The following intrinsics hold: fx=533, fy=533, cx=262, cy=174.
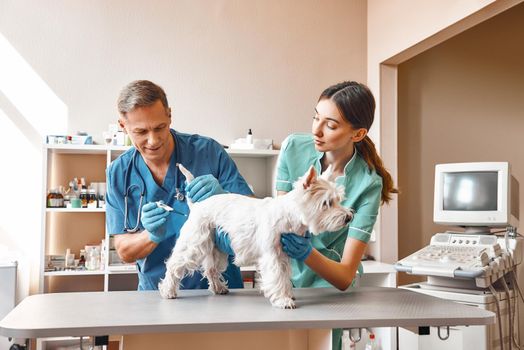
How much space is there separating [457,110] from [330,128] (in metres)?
3.09

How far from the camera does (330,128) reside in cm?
170

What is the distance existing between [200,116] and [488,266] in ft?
7.51

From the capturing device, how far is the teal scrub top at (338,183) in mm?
1738

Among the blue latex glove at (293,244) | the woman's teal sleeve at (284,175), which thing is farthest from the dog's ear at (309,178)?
the woman's teal sleeve at (284,175)

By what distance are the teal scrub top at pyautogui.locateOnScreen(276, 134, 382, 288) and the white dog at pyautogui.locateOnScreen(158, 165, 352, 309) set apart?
27 centimetres

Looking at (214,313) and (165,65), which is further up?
(165,65)

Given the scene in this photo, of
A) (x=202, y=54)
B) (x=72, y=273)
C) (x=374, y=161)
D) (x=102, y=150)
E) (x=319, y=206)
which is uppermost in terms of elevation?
(x=202, y=54)

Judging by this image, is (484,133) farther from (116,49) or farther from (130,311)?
(130,311)

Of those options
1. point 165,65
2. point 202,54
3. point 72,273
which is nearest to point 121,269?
point 72,273

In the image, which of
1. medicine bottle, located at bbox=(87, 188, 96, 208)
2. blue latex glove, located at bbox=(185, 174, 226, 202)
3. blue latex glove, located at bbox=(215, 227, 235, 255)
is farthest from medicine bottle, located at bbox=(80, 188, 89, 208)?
blue latex glove, located at bbox=(215, 227, 235, 255)

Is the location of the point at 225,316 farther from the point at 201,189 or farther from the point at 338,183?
the point at 338,183

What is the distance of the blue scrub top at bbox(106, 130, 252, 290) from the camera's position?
187 centimetres

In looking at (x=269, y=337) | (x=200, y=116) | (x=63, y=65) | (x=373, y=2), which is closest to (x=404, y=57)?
(x=373, y=2)

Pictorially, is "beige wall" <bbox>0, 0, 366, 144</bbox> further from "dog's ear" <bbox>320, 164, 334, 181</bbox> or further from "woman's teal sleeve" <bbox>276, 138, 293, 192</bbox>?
"dog's ear" <bbox>320, 164, 334, 181</bbox>
